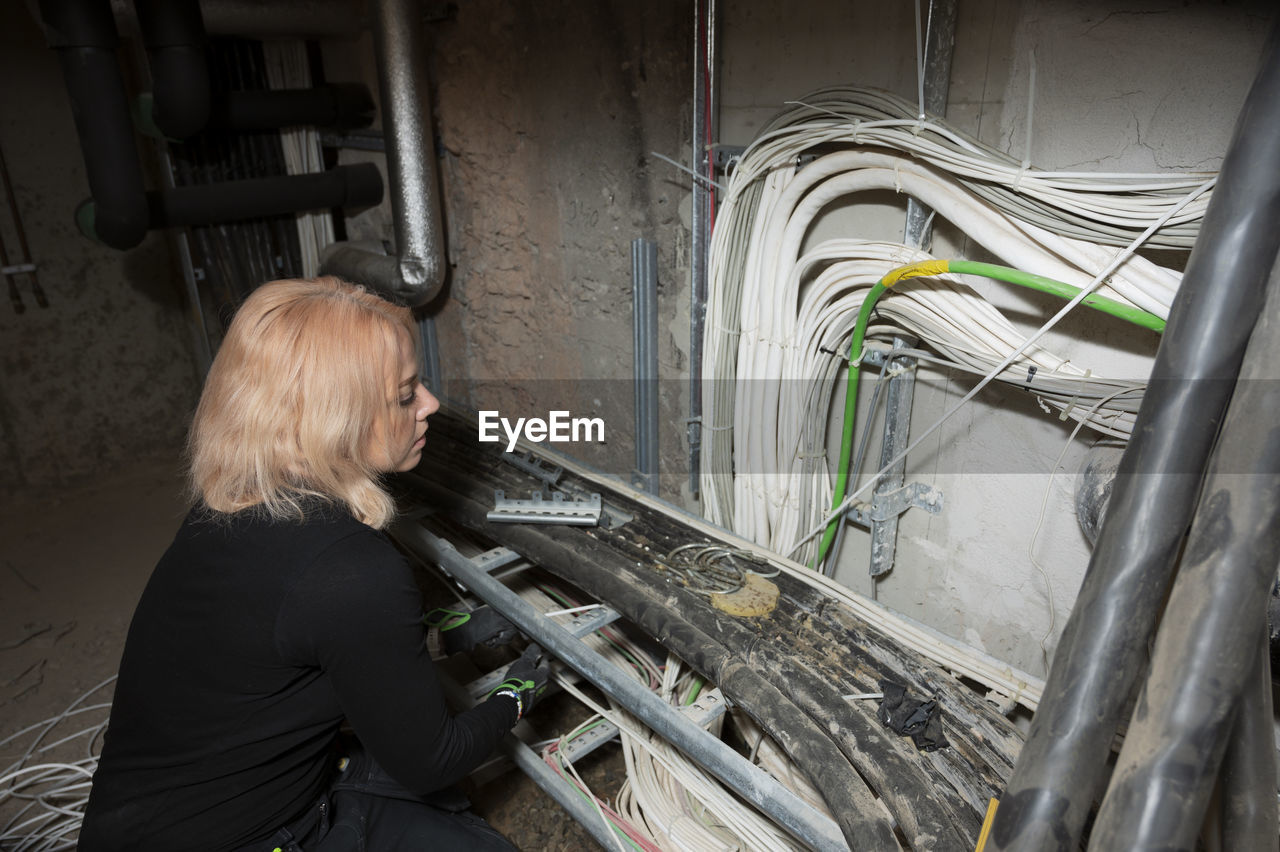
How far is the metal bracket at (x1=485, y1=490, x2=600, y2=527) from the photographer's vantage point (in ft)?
5.52

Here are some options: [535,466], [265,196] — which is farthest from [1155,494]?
[265,196]

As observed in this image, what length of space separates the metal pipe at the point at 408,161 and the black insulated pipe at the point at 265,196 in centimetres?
34

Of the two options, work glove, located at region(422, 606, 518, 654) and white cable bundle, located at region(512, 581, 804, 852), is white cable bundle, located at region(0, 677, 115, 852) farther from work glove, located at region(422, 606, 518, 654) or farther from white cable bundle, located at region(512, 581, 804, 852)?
white cable bundle, located at region(512, 581, 804, 852)

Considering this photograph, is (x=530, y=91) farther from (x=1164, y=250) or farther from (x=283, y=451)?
→ (x=1164, y=250)

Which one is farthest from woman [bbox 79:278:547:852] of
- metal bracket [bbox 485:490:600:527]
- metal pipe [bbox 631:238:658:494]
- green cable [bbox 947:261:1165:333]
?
metal pipe [bbox 631:238:658:494]

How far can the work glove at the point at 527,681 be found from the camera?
1.36 metres

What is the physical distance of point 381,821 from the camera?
130 cm

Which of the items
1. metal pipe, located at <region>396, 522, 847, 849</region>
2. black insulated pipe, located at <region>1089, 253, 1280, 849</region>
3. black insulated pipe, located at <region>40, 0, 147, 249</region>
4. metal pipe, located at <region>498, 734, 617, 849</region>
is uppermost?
black insulated pipe, located at <region>40, 0, 147, 249</region>

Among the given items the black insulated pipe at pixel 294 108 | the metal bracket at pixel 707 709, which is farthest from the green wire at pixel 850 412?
the black insulated pipe at pixel 294 108

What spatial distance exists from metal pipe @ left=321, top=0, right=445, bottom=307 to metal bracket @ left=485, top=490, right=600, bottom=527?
46.6 inches

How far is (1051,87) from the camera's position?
117 cm

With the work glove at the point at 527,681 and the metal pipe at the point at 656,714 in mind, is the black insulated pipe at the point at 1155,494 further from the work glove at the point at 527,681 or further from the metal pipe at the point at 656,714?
the work glove at the point at 527,681

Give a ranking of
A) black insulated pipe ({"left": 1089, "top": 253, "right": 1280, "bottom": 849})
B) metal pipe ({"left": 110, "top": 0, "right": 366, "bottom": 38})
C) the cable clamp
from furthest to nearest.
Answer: metal pipe ({"left": 110, "top": 0, "right": 366, "bottom": 38}) < the cable clamp < black insulated pipe ({"left": 1089, "top": 253, "right": 1280, "bottom": 849})

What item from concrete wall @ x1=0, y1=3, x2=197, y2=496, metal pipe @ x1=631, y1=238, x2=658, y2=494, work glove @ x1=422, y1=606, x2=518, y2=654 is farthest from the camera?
concrete wall @ x1=0, y1=3, x2=197, y2=496
